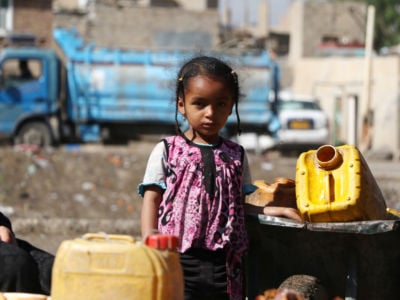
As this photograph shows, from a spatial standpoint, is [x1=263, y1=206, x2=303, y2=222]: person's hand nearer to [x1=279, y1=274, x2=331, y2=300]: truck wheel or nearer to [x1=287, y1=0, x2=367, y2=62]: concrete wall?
[x1=279, y1=274, x2=331, y2=300]: truck wheel

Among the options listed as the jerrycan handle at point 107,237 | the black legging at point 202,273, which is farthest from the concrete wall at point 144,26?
the jerrycan handle at point 107,237

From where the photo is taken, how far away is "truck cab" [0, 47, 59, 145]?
878 inches

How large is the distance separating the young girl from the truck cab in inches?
726

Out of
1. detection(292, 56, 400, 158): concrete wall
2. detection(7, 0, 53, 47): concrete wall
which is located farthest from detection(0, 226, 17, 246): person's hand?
detection(7, 0, 53, 47): concrete wall

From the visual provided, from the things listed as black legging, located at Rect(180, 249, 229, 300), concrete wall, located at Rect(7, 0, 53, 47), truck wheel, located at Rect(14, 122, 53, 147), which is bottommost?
truck wheel, located at Rect(14, 122, 53, 147)

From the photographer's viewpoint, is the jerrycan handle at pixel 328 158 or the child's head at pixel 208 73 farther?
the jerrycan handle at pixel 328 158

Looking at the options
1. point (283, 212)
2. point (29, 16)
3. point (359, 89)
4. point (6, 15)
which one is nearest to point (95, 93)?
point (29, 16)

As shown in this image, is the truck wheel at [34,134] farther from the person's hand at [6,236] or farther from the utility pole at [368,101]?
the person's hand at [6,236]

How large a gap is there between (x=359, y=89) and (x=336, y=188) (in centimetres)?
3094

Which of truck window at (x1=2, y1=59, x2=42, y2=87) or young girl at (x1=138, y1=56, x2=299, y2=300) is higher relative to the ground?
young girl at (x1=138, y1=56, x2=299, y2=300)

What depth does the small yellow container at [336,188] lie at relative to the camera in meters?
4.07

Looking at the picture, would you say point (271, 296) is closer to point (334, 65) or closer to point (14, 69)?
point (14, 69)

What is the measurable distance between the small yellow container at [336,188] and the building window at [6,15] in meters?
32.6

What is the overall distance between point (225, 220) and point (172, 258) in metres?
0.75
